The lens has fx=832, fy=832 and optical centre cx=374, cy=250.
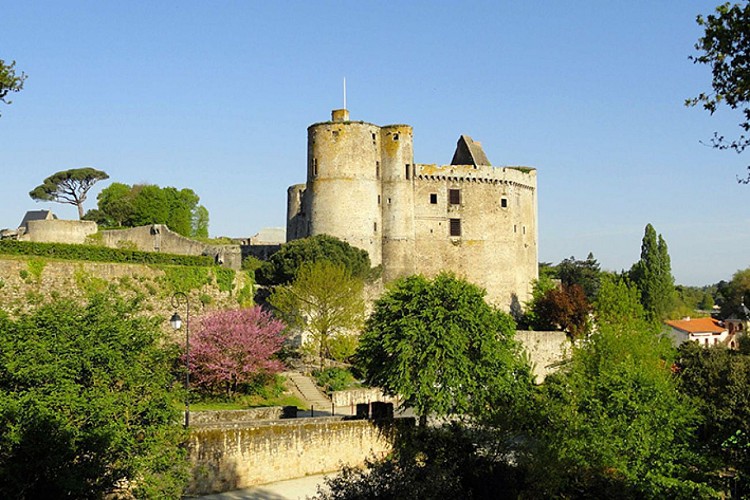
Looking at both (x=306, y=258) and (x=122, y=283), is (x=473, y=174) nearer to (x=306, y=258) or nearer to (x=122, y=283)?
(x=306, y=258)

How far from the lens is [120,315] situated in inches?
773

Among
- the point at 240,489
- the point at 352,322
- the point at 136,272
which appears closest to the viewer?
the point at 240,489

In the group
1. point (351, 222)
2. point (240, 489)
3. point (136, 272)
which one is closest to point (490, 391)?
point (240, 489)

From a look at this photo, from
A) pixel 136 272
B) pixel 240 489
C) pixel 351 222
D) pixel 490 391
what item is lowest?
pixel 240 489

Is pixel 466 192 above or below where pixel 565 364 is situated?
above

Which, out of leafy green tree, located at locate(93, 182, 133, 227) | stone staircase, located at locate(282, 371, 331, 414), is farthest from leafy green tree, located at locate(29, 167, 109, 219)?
stone staircase, located at locate(282, 371, 331, 414)

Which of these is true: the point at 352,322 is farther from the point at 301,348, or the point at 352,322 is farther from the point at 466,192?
the point at 466,192

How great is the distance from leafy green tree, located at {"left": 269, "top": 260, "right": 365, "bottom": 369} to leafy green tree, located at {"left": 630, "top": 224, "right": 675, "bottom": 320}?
41.3 m

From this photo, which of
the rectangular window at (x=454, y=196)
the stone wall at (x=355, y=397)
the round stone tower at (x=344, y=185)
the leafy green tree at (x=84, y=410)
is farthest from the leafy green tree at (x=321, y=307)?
the leafy green tree at (x=84, y=410)

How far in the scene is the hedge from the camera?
33812 mm

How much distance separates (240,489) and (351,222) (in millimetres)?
28328

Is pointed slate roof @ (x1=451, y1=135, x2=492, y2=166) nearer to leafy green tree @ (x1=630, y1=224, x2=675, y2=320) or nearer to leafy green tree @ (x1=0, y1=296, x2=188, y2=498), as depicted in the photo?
leafy green tree @ (x1=630, y1=224, x2=675, y2=320)

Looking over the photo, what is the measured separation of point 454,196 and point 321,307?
16.5 meters

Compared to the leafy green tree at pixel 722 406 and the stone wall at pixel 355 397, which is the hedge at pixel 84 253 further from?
the leafy green tree at pixel 722 406
